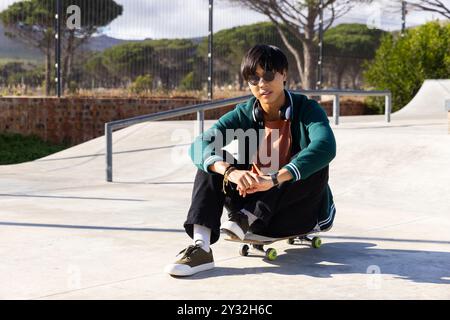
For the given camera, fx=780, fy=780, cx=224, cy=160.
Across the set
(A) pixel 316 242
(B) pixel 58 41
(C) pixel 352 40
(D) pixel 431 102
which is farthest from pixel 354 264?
(C) pixel 352 40

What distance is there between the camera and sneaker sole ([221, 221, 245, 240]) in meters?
4.18

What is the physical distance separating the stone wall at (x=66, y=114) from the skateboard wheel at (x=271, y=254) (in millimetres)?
12616

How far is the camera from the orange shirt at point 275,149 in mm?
4301

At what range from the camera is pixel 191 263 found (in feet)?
13.4

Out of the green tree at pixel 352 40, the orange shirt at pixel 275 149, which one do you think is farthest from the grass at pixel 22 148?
the green tree at pixel 352 40

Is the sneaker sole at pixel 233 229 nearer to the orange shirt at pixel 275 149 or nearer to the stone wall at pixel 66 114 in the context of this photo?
the orange shirt at pixel 275 149

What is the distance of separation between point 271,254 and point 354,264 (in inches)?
18.8

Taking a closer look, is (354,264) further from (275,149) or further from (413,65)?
(413,65)

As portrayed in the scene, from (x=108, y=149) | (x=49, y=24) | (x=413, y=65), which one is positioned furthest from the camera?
(x=49, y=24)

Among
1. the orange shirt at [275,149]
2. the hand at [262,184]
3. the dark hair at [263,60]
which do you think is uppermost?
the dark hair at [263,60]

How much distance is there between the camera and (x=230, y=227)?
4.18m

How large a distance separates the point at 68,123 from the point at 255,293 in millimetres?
13633
